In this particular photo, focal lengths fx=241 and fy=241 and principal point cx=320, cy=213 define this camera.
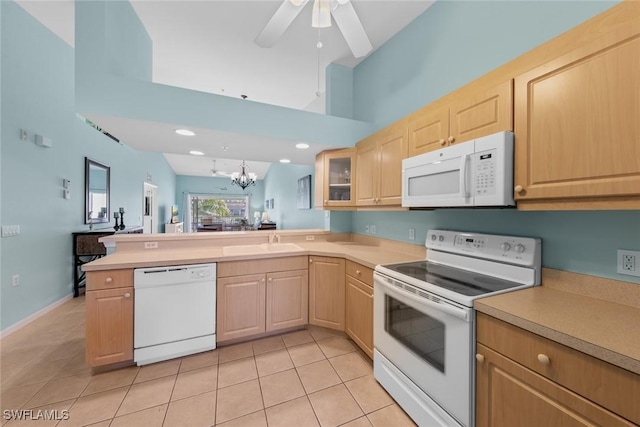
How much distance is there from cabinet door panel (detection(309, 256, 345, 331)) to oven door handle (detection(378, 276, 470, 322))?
2.66 ft

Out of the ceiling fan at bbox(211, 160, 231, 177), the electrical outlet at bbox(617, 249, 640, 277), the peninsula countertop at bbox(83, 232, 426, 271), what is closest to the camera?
the electrical outlet at bbox(617, 249, 640, 277)

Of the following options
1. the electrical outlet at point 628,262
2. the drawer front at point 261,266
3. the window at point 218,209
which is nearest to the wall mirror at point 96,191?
the drawer front at point 261,266

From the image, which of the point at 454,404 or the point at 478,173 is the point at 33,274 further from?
the point at 478,173

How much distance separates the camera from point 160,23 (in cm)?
246

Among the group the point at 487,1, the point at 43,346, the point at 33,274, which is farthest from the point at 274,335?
the point at 487,1

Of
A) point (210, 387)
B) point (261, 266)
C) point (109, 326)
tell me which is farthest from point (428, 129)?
point (109, 326)

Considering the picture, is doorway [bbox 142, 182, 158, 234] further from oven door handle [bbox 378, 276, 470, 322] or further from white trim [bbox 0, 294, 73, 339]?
oven door handle [bbox 378, 276, 470, 322]

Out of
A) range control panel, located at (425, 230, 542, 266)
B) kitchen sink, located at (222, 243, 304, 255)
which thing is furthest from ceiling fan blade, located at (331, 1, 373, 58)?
kitchen sink, located at (222, 243, 304, 255)

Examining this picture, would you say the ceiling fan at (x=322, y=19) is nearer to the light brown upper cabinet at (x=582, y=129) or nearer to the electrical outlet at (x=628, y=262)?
the light brown upper cabinet at (x=582, y=129)

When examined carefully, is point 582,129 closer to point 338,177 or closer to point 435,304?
point 435,304

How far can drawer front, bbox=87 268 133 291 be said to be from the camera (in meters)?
1.85

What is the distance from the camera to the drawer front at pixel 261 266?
224 cm

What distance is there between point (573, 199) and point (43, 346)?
414 cm

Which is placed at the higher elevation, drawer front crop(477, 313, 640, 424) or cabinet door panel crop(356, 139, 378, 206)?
cabinet door panel crop(356, 139, 378, 206)
